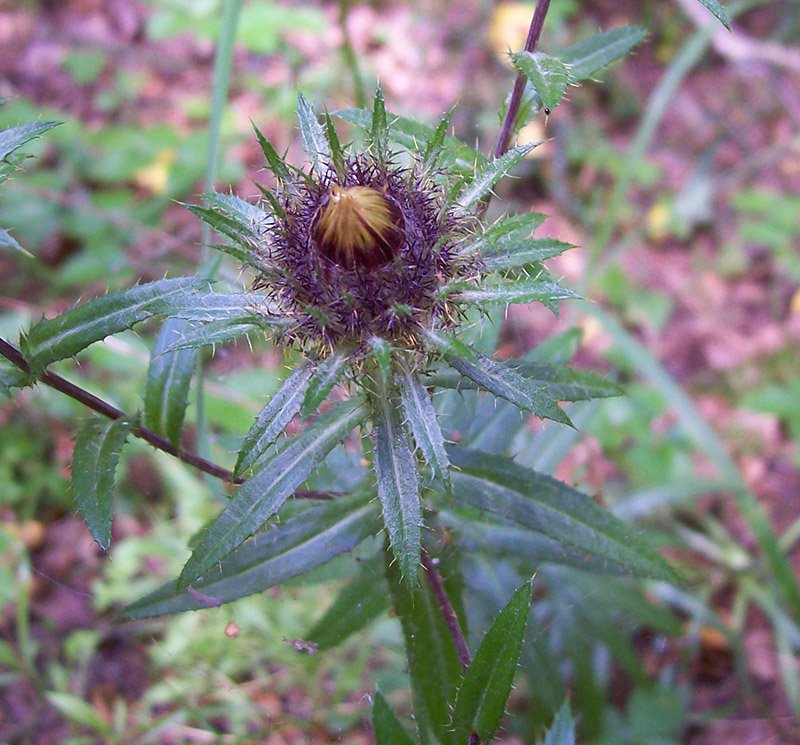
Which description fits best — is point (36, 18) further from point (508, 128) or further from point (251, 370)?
point (508, 128)

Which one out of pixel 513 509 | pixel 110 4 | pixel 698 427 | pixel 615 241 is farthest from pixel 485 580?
pixel 110 4

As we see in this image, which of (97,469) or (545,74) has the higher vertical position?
(545,74)

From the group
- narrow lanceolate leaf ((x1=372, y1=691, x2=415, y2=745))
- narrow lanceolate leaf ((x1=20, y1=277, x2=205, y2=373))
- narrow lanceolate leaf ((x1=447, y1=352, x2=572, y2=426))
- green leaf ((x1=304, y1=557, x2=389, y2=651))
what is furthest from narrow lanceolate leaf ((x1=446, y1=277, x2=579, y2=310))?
green leaf ((x1=304, y1=557, x2=389, y2=651))

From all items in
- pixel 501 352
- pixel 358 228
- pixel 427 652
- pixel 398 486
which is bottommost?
pixel 427 652

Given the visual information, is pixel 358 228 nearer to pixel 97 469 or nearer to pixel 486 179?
pixel 486 179

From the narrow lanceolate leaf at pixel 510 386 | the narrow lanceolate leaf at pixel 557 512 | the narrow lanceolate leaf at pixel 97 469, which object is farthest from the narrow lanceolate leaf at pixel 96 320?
the narrow lanceolate leaf at pixel 557 512

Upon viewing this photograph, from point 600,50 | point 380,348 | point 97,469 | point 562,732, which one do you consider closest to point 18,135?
point 97,469
